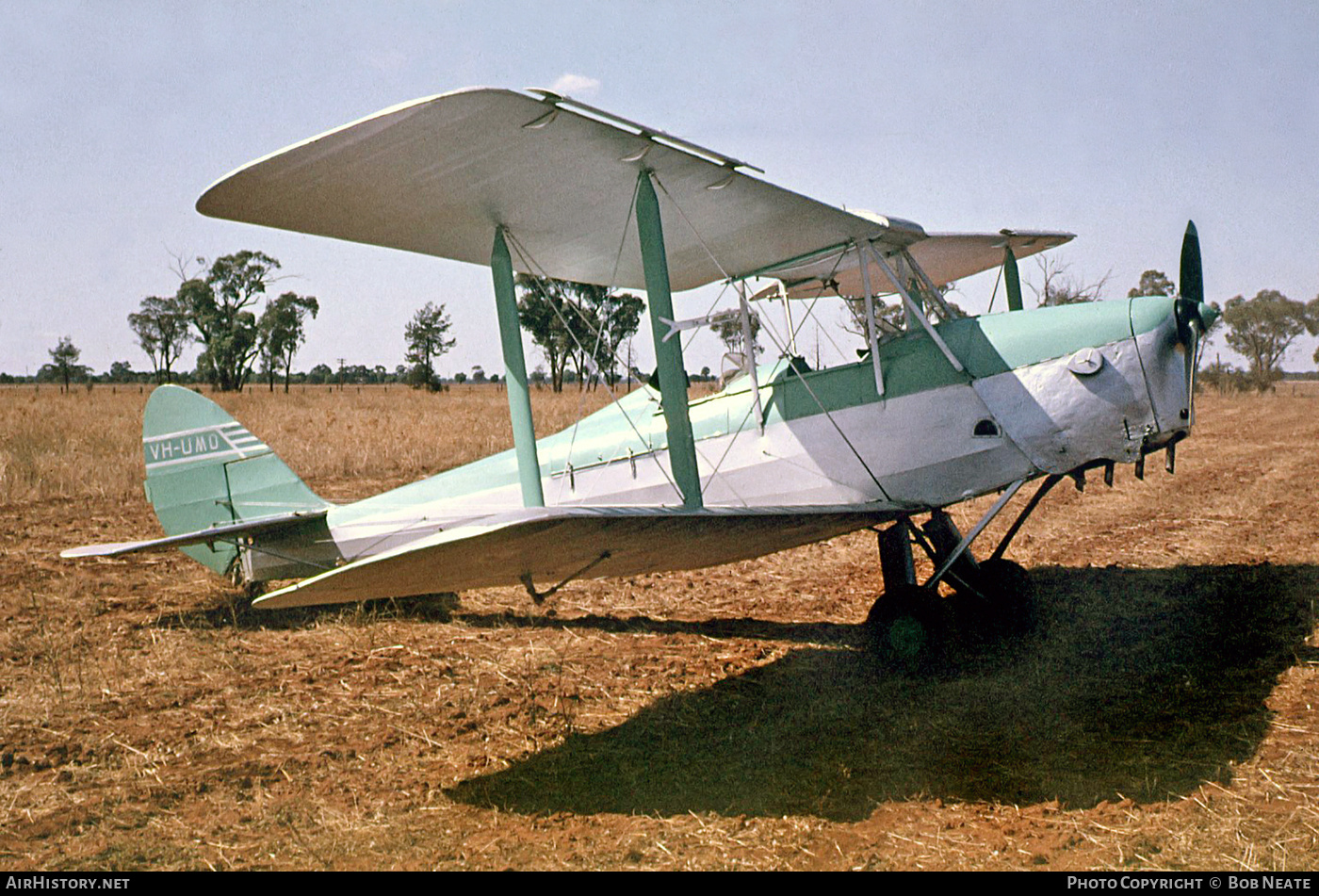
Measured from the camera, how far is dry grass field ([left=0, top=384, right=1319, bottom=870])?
10.7 feet

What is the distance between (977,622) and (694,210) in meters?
3.39

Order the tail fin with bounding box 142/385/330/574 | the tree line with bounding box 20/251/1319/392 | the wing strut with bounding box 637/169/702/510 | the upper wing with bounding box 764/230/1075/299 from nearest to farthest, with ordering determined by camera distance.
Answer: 1. the wing strut with bounding box 637/169/702/510
2. the upper wing with bounding box 764/230/1075/299
3. the tail fin with bounding box 142/385/330/574
4. the tree line with bounding box 20/251/1319/392

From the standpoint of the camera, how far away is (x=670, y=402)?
4.88 m

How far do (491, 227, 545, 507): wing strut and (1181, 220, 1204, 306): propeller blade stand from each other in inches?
165

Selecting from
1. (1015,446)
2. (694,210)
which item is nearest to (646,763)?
(1015,446)

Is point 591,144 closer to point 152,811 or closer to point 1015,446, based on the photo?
point 1015,446

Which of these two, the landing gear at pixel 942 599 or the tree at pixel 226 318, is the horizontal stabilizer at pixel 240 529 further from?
the tree at pixel 226 318

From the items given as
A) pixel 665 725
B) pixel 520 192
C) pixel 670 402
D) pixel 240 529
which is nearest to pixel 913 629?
pixel 665 725

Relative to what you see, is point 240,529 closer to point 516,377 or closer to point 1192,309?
point 516,377

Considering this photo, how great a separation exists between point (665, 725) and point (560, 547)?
1414 millimetres

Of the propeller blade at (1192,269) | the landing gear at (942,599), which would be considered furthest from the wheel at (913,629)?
the propeller blade at (1192,269)

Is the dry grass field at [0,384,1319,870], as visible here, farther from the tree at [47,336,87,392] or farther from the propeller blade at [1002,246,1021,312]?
the tree at [47,336,87,392]

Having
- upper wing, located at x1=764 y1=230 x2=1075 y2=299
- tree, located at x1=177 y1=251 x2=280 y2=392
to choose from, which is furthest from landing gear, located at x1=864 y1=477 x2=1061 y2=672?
tree, located at x1=177 y1=251 x2=280 y2=392
